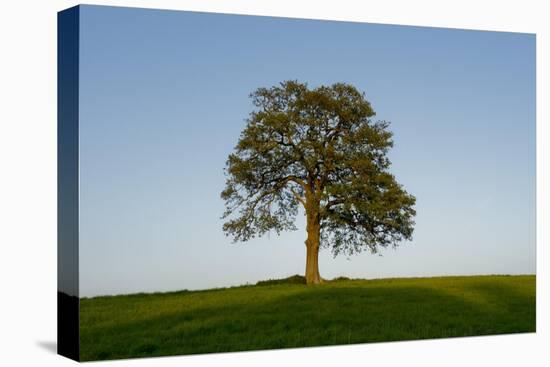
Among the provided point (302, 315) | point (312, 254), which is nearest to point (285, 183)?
point (312, 254)

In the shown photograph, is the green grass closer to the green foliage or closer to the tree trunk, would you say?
the tree trunk

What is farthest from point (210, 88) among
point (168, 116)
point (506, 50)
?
point (506, 50)

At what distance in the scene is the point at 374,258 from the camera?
21375mm

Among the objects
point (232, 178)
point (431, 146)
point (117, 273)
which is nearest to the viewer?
point (117, 273)

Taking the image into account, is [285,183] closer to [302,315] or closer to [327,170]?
[327,170]

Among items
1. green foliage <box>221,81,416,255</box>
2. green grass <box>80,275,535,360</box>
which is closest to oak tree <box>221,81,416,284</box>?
green foliage <box>221,81,416,255</box>

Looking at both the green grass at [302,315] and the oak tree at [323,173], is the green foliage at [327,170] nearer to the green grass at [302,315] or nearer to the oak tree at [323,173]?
the oak tree at [323,173]

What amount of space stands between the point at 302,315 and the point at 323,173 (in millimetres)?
2418

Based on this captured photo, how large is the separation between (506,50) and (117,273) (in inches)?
318

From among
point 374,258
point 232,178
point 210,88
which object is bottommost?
point 374,258

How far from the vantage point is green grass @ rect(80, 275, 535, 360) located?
19.0m

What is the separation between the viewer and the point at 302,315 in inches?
802

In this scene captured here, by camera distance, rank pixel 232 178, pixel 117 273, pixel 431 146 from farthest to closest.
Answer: pixel 431 146, pixel 232 178, pixel 117 273

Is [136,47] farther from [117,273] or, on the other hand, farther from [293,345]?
[293,345]
